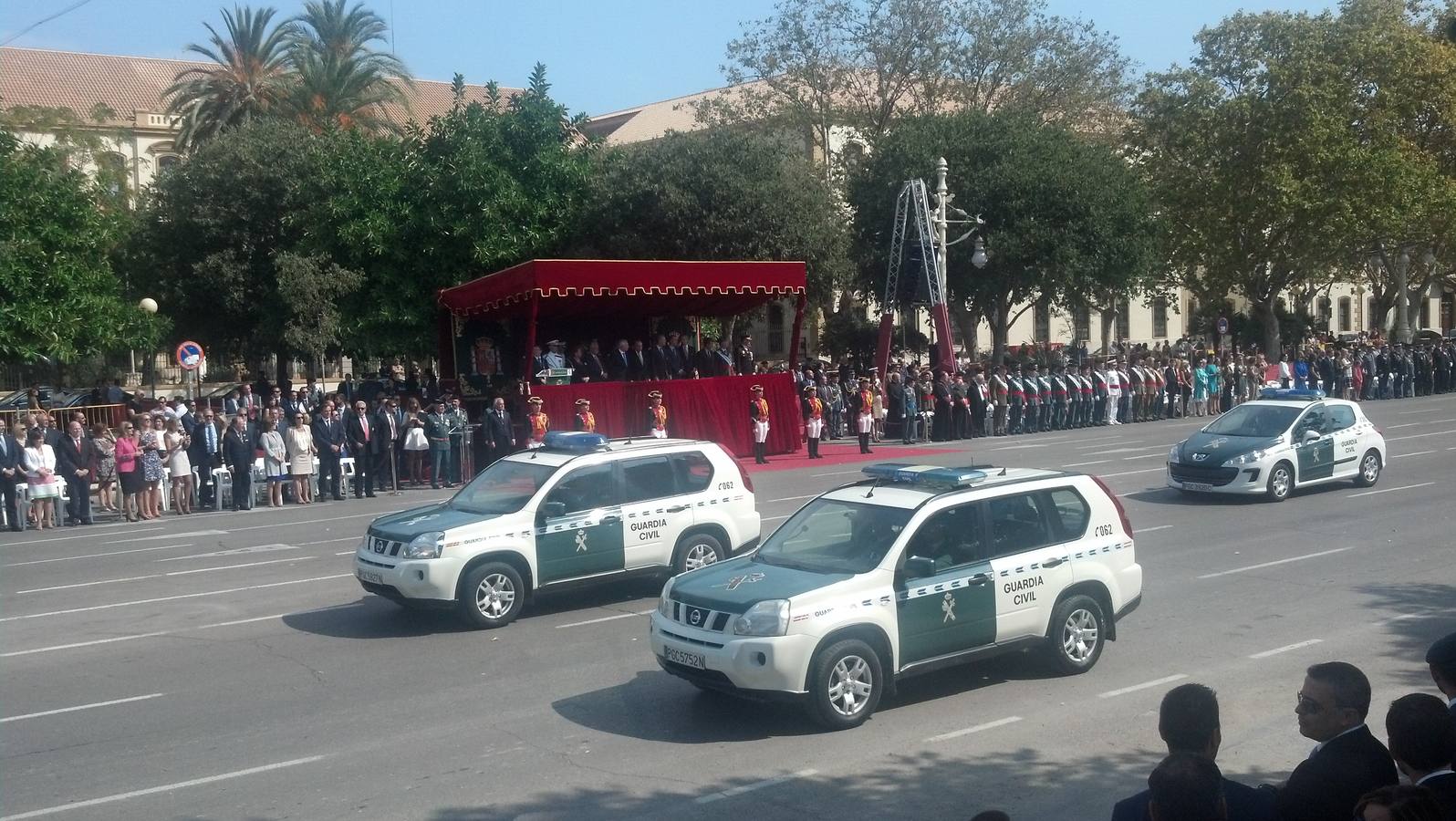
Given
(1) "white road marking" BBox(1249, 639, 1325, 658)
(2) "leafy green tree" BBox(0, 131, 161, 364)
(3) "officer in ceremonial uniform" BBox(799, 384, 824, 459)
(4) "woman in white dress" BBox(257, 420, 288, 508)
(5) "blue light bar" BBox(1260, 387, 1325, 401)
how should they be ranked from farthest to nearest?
1. (2) "leafy green tree" BBox(0, 131, 161, 364)
2. (3) "officer in ceremonial uniform" BBox(799, 384, 824, 459)
3. (4) "woman in white dress" BBox(257, 420, 288, 508)
4. (5) "blue light bar" BBox(1260, 387, 1325, 401)
5. (1) "white road marking" BBox(1249, 639, 1325, 658)

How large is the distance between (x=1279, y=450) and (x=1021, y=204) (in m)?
24.7

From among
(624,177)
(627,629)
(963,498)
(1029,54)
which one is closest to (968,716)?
(963,498)

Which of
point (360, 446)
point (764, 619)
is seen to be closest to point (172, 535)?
point (360, 446)

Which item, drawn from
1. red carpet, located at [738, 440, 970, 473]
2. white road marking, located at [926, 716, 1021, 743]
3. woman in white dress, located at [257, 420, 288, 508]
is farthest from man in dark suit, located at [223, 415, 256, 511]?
white road marking, located at [926, 716, 1021, 743]

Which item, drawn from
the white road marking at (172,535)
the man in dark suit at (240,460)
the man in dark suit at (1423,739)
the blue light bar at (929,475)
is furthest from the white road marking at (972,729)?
the man in dark suit at (240,460)

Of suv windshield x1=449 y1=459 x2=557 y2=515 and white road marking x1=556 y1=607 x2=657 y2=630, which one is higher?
suv windshield x1=449 y1=459 x2=557 y2=515

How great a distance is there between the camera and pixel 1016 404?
111 feet

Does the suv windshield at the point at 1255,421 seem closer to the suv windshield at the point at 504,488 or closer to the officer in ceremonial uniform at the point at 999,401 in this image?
the suv windshield at the point at 504,488

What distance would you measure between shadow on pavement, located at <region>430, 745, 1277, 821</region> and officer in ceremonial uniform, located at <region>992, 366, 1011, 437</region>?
84.7ft

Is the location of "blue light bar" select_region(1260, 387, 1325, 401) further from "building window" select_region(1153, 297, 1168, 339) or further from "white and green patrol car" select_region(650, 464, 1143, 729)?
"building window" select_region(1153, 297, 1168, 339)

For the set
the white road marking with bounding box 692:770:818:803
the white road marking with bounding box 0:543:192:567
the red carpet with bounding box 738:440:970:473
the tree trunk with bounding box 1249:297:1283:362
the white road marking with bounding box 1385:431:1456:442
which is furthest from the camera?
the tree trunk with bounding box 1249:297:1283:362

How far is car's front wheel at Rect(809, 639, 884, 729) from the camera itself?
333 inches

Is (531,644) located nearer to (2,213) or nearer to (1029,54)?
(2,213)

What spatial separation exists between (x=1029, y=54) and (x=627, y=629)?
143ft
